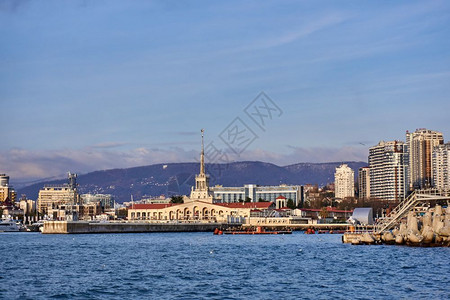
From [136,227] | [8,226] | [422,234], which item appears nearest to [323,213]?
[136,227]

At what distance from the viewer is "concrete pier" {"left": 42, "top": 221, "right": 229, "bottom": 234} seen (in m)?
129

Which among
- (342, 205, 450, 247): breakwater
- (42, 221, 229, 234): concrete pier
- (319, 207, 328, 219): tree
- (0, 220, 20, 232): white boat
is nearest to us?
(342, 205, 450, 247): breakwater

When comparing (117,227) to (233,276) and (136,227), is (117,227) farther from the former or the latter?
(233,276)

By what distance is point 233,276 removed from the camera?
41.9 metres

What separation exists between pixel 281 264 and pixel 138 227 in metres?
95.2

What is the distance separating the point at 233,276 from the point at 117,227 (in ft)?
329

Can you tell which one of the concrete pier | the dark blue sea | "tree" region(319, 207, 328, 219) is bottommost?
the dark blue sea

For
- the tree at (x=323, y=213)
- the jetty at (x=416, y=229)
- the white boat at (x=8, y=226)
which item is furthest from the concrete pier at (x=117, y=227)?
the jetty at (x=416, y=229)

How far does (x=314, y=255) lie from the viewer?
196 feet

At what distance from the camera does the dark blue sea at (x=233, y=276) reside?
34.4 metres

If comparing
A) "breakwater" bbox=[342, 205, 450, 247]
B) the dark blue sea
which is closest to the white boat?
the dark blue sea

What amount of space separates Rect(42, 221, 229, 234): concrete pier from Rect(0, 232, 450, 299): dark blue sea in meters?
70.2

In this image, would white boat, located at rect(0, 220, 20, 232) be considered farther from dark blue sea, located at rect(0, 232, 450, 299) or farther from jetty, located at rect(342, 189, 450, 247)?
dark blue sea, located at rect(0, 232, 450, 299)

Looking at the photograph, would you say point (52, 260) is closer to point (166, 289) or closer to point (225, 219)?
point (166, 289)
